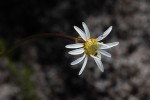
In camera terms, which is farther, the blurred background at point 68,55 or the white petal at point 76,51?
the blurred background at point 68,55

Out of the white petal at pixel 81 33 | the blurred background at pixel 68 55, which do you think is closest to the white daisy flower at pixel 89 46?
the white petal at pixel 81 33

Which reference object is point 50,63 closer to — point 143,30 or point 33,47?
point 33,47

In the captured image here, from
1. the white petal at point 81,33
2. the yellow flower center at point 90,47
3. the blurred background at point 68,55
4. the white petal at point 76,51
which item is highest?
the blurred background at point 68,55

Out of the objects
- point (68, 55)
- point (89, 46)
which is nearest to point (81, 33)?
point (89, 46)

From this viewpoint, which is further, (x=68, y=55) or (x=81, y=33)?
(x=68, y=55)

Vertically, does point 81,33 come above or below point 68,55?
below

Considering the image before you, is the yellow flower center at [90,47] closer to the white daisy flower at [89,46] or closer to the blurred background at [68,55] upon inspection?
the white daisy flower at [89,46]

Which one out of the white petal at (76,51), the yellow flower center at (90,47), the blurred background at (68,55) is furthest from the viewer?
the blurred background at (68,55)

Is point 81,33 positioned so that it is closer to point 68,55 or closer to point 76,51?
point 76,51
